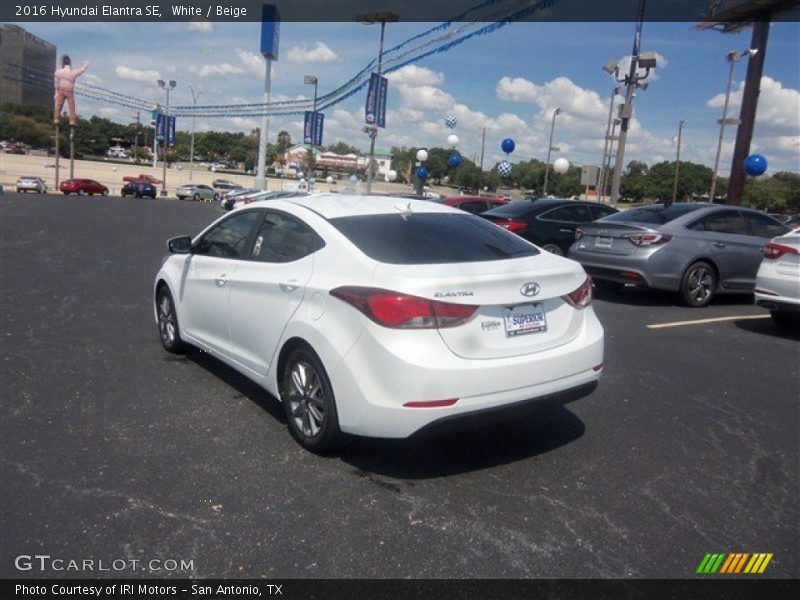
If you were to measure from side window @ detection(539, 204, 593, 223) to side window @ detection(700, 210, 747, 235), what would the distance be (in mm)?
2910

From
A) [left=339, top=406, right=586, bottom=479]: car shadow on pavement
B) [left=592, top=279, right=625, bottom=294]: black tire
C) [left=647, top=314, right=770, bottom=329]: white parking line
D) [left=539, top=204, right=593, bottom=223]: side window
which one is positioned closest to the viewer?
[left=339, top=406, right=586, bottom=479]: car shadow on pavement

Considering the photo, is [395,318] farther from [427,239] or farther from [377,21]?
[377,21]

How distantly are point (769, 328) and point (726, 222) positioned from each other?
6.88 feet

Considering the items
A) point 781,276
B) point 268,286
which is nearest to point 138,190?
point 781,276

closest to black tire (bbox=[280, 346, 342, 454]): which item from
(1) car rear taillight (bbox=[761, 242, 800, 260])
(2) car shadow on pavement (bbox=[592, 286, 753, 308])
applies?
(1) car rear taillight (bbox=[761, 242, 800, 260])

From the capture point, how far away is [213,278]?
5.02 metres

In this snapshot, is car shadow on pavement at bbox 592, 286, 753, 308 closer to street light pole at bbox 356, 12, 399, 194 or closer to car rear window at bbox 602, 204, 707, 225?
car rear window at bbox 602, 204, 707, 225

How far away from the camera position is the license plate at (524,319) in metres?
3.61

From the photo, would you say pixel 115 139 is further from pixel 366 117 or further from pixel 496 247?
pixel 496 247

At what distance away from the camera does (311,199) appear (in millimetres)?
4828

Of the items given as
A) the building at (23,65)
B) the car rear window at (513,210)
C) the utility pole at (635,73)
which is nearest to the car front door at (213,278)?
the car rear window at (513,210)

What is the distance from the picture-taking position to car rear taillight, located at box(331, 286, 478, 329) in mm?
3357
